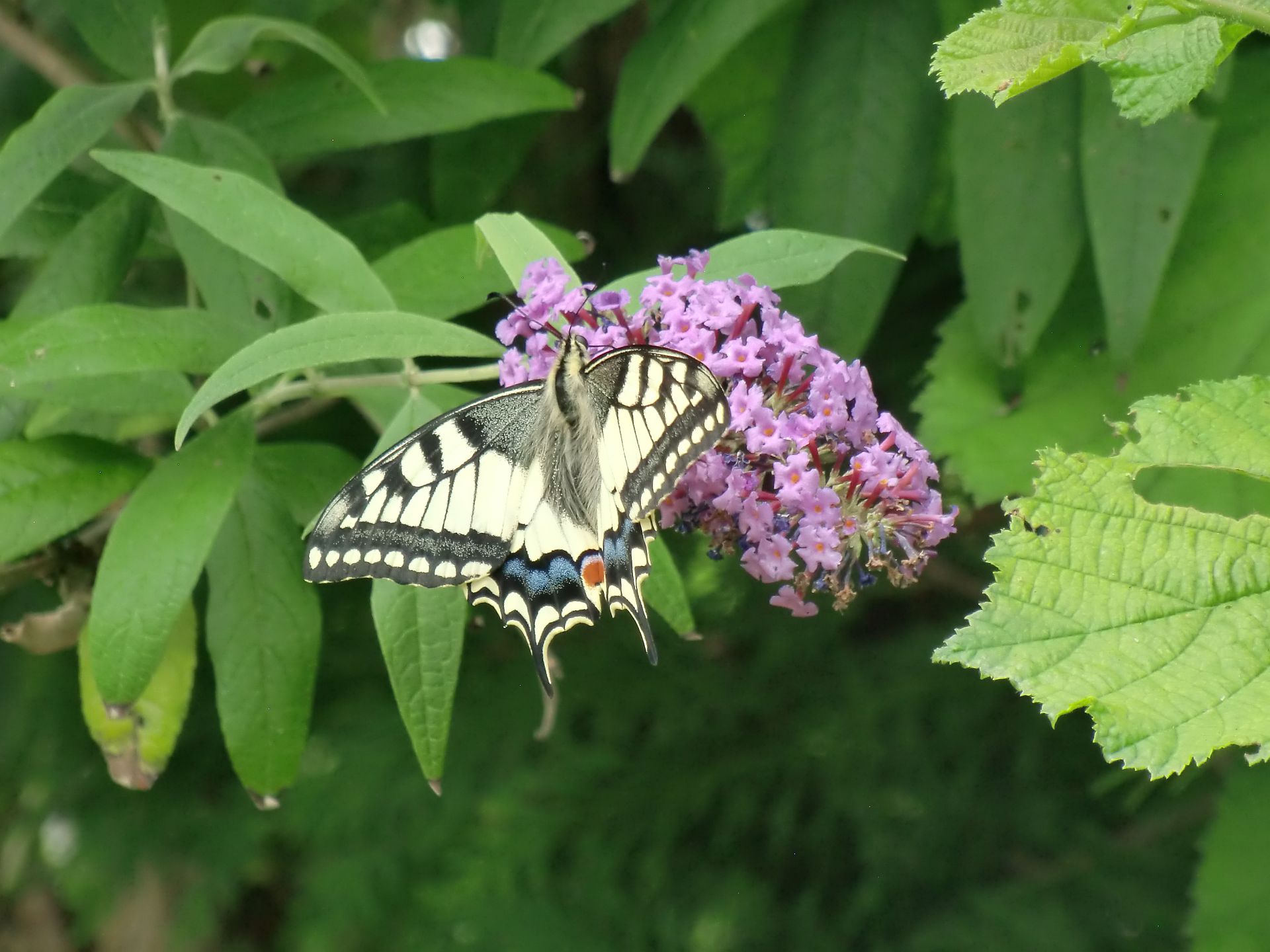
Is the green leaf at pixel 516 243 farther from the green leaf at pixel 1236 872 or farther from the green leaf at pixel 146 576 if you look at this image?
the green leaf at pixel 1236 872

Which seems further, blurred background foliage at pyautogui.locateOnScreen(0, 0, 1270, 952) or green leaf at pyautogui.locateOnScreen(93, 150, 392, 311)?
blurred background foliage at pyautogui.locateOnScreen(0, 0, 1270, 952)

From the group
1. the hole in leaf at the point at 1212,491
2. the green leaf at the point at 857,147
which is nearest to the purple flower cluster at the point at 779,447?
the green leaf at the point at 857,147

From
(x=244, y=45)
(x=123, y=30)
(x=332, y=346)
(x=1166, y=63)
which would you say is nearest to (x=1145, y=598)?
(x=1166, y=63)

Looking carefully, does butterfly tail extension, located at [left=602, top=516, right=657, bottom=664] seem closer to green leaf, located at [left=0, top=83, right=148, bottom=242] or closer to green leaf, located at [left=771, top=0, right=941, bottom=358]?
green leaf, located at [left=771, top=0, right=941, bottom=358]

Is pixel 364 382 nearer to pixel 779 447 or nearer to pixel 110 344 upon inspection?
pixel 110 344

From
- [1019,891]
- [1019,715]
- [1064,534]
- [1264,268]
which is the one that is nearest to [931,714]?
[1019,715]

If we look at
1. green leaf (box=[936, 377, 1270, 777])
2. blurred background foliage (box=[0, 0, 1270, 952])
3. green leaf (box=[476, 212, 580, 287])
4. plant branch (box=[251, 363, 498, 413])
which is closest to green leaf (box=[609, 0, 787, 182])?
blurred background foliage (box=[0, 0, 1270, 952])
